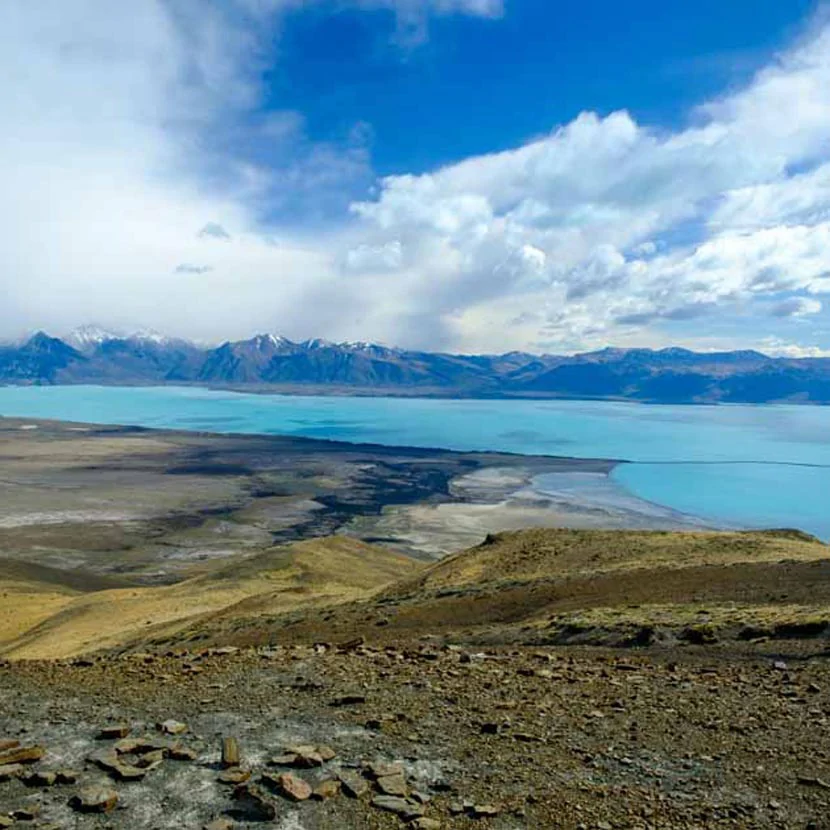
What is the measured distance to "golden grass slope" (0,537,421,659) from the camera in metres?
26.1

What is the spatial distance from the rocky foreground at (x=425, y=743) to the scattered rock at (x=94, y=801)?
2 cm

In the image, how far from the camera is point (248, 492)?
315ft

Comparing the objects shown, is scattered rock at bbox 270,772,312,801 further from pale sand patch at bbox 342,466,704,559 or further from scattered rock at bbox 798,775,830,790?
pale sand patch at bbox 342,466,704,559

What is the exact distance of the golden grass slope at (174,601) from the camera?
26.1 m

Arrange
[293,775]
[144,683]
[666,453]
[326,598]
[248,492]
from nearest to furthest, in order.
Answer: [293,775] < [144,683] < [326,598] < [248,492] < [666,453]

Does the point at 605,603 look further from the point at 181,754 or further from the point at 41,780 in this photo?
the point at 41,780

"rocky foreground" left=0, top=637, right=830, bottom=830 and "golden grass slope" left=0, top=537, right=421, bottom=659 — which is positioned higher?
"rocky foreground" left=0, top=637, right=830, bottom=830

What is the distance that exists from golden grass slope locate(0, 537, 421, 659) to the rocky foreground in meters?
13.3

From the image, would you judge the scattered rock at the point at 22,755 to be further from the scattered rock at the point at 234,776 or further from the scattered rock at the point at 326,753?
the scattered rock at the point at 326,753

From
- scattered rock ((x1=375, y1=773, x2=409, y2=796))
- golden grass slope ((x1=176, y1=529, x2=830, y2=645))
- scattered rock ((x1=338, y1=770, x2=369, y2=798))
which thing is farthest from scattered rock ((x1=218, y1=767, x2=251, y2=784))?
golden grass slope ((x1=176, y1=529, x2=830, y2=645))

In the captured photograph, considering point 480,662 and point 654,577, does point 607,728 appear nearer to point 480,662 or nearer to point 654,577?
point 480,662

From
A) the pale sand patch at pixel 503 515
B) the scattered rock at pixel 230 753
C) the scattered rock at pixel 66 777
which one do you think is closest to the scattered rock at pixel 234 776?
the scattered rock at pixel 230 753

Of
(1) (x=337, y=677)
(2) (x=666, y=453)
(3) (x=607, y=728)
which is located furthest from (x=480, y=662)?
(2) (x=666, y=453)

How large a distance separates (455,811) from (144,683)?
6.91m
